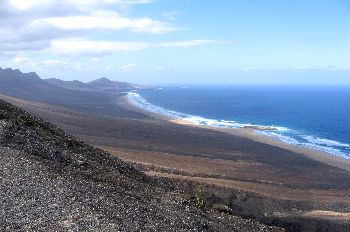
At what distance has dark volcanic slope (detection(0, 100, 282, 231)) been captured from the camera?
1911 cm

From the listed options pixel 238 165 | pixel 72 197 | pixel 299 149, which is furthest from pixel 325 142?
pixel 72 197

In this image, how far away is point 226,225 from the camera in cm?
2411

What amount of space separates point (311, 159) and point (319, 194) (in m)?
23.2

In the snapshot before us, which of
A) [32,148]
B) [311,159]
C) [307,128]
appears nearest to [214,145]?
[311,159]

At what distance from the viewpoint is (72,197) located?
21312 mm

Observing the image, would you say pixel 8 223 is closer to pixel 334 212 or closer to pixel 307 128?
pixel 334 212

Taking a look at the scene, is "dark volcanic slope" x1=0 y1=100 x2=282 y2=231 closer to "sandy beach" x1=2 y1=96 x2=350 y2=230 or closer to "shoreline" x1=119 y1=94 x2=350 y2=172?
"sandy beach" x1=2 y1=96 x2=350 y2=230

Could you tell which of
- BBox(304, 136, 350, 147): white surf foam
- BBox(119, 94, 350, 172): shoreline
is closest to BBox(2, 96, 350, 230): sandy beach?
BBox(119, 94, 350, 172): shoreline

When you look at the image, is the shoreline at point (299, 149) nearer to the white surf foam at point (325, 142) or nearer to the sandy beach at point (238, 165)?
the sandy beach at point (238, 165)

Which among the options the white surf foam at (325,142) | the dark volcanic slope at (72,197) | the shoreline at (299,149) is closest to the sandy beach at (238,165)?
the shoreline at (299,149)

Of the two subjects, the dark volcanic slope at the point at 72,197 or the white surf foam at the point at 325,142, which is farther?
the white surf foam at the point at 325,142

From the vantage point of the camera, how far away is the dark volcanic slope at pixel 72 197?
19.1m

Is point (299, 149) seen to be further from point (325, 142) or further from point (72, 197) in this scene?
point (72, 197)

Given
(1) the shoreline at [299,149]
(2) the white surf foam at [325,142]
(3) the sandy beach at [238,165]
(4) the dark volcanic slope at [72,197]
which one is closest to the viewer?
(4) the dark volcanic slope at [72,197]
